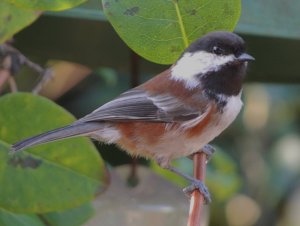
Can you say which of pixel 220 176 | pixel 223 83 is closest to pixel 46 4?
pixel 223 83

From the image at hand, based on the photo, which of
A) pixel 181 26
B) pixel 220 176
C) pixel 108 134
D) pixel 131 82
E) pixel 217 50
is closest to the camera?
pixel 181 26

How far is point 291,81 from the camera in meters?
1.54

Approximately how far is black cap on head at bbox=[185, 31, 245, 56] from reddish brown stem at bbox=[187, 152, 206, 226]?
0.16 meters

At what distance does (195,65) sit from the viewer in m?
1.38

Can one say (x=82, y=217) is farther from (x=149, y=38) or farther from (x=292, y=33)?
(x=292, y=33)

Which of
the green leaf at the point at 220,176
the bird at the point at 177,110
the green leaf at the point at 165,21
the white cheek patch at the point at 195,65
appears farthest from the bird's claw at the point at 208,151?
the green leaf at the point at 220,176

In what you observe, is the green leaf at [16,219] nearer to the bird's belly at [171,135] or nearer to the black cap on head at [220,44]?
the bird's belly at [171,135]

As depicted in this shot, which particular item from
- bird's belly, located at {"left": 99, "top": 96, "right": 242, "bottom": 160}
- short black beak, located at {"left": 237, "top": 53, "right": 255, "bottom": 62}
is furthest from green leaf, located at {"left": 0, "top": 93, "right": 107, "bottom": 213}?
short black beak, located at {"left": 237, "top": 53, "right": 255, "bottom": 62}

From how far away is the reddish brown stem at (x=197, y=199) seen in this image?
1000 millimetres

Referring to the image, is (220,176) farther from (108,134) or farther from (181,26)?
(181,26)

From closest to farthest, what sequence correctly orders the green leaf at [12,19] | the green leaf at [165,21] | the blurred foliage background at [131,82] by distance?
the green leaf at [165,21] < the green leaf at [12,19] < the blurred foliage background at [131,82]

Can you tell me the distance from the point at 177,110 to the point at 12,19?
32 centimetres

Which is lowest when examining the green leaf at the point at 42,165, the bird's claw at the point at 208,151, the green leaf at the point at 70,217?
the green leaf at the point at 70,217

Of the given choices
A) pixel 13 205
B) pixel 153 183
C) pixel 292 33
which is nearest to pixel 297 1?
pixel 292 33
